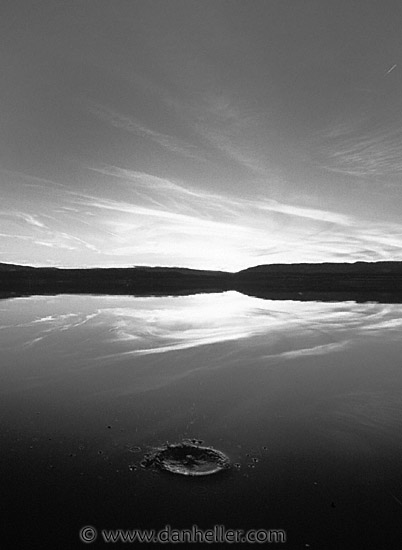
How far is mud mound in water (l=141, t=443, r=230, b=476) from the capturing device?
22.4ft

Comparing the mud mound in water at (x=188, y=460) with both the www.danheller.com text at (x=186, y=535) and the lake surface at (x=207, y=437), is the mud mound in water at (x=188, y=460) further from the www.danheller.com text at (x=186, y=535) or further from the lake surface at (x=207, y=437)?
the www.danheller.com text at (x=186, y=535)

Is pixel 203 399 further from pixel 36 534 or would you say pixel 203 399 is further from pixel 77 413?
pixel 36 534

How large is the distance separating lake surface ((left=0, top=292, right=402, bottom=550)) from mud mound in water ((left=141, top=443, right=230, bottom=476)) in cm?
21

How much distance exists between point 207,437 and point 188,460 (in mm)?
1096

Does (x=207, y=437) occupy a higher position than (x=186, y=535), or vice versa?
(x=207, y=437)

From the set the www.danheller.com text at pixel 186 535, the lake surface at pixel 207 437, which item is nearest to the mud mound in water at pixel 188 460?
the lake surface at pixel 207 437

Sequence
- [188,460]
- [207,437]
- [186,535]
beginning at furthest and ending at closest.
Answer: [207,437] < [188,460] < [186,535]

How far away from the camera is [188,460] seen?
7.16m

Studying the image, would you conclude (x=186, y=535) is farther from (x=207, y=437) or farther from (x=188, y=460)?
(x=207, y=437)

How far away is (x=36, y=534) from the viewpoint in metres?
5.23

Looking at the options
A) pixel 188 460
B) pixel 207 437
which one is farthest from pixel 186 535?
pixel 207 437

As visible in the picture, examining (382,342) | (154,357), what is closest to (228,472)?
(154,357)

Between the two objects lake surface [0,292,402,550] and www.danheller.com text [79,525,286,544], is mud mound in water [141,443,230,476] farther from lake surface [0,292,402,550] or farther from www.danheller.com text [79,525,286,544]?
www.danheller.com text [79,525,286,544]

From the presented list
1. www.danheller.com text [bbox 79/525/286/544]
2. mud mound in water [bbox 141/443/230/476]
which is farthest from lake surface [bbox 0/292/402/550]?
mud mound in water [bbox 141/443/230/476]
